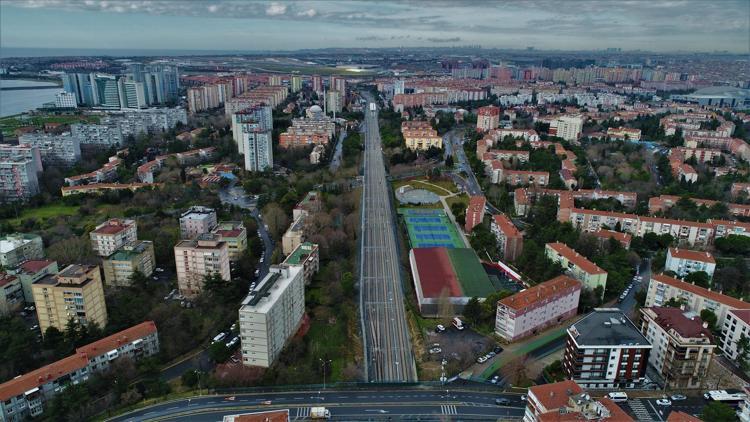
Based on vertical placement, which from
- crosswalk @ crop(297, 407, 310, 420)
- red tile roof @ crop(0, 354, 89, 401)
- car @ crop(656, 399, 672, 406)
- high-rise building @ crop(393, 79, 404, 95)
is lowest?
car @ crop(656, 399, 672, 406)

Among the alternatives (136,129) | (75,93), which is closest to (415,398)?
(136,129)

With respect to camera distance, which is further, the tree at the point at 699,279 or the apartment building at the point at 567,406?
the tree at the point at 699,279

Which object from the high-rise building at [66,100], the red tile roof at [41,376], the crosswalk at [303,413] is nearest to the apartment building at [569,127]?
the crosswalk at [303,413]

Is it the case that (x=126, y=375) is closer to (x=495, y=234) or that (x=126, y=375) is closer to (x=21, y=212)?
(x=495, y=234)

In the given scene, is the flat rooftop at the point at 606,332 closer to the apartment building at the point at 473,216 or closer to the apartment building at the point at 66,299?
the apartment building at the point at 473,216

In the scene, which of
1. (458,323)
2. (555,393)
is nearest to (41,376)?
(458,323)

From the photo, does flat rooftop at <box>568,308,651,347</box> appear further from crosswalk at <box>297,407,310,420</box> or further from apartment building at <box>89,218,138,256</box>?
apartment building at <box>89,218,138,256</box>

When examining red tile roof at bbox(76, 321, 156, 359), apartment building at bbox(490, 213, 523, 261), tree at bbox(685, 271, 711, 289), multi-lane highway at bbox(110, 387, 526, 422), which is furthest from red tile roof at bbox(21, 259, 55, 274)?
tree at bbox(685, 271, 711, 289)
